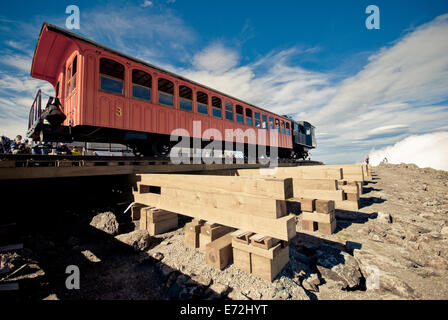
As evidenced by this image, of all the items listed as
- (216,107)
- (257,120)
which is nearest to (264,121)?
(257,120)

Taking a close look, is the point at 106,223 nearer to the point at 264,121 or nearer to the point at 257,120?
the point at 257,120

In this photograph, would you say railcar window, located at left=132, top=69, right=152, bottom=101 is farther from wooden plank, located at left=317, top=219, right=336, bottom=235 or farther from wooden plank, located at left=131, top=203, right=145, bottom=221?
wooden plank, located at left=317, top=219, right=336, bottom=235

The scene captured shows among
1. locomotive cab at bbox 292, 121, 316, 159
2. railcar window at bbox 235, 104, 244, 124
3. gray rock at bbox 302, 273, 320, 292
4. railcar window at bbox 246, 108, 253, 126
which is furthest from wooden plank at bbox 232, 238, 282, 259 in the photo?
locomotive cab at bbox 292, 121, 316, 159

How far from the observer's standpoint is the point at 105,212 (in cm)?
431

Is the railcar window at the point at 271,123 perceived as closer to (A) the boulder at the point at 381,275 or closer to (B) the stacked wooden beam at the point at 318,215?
(B) the stacked wooden beam at the point at 318,215

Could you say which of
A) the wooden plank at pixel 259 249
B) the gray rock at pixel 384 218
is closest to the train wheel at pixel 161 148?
the wooden plank at pixel 259 249

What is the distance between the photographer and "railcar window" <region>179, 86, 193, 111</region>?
6.67m

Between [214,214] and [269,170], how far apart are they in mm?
2583

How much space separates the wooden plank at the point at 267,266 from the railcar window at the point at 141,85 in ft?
18.0

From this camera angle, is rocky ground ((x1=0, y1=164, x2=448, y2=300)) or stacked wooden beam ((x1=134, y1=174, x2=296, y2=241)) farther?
rocky ground ((x1=0, y1=164, x2=448, y2=300))

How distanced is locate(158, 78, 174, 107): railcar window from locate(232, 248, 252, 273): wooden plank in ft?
17.4

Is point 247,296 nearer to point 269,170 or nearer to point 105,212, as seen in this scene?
point 269,170

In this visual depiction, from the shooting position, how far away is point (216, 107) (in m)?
8.06

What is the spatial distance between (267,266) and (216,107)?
6.91 meters
